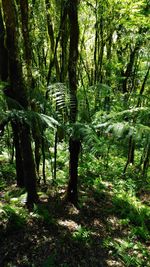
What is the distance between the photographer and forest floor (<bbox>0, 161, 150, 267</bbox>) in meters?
3.34

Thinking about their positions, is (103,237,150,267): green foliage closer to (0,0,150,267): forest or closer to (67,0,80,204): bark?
(0,0,150,267): forest

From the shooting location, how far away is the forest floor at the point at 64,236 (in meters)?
Answer: 3.34

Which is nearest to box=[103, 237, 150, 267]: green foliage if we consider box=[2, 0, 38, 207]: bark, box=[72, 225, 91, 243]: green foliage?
box=[72, 225, 91, 243]: green foliage

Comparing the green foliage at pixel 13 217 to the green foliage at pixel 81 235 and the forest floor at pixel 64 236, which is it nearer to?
the forest floor at pixel 64 236

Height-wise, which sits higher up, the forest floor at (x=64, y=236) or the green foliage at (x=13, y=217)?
the green foliage at (x=13, y=217)

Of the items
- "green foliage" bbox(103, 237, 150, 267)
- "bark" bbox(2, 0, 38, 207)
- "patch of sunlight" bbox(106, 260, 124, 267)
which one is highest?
"bark" bbox(2, 0, 38, 207)

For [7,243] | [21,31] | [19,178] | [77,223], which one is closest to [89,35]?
[21,31]

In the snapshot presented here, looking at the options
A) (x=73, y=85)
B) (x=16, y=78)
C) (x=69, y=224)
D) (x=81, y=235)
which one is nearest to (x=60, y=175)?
(x=69, y=224)

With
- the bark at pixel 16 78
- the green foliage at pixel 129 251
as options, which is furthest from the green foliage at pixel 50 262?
the bark at pixel 16 78

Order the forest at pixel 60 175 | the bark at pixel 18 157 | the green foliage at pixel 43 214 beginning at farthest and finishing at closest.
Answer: the bark at pixel 18 157 < the green foliage at pixel 43 214 < the forest at pixel 60 175

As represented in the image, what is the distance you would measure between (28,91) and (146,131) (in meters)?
1.76

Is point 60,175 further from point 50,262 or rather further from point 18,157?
point 50,262

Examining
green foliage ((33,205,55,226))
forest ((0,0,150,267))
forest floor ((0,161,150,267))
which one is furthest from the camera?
green foliage ((33,205,55,226))

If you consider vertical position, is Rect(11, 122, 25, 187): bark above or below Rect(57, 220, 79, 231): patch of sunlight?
above
